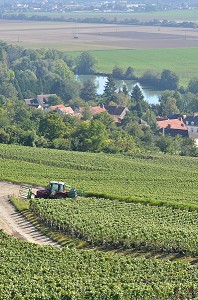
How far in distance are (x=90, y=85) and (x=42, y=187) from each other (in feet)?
224

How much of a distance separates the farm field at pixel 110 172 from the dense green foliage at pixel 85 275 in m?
10.9

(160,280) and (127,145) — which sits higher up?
(160,280)

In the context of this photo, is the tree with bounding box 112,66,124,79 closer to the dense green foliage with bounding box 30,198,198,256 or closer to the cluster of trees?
the cluster of trees

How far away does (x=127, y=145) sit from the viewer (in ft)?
198

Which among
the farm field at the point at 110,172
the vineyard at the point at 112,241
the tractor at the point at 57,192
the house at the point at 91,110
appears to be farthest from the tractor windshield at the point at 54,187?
the house at the point at 91,110

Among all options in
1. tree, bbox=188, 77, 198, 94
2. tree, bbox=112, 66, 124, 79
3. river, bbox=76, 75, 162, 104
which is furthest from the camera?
tree, bbox=112, 66, 124, 79

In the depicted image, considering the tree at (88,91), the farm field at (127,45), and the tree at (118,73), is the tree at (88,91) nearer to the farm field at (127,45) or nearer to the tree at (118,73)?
the farm field at (127,45)

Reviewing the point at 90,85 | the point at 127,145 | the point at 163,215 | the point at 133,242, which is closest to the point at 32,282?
the point at 133,242

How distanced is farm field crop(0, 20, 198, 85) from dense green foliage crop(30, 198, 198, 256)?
90259 millimetres

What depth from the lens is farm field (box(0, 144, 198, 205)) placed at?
3903 cm

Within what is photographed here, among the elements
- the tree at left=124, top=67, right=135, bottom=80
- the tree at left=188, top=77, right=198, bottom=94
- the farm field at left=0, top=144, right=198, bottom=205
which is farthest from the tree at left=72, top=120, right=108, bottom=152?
the tree at left=124, top=67, right=135, bottom=80

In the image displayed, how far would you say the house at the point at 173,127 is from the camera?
274ft

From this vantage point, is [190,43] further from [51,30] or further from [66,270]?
[66,270]

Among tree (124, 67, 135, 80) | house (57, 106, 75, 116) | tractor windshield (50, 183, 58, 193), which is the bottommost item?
tree (124, 67, 135, 80)
